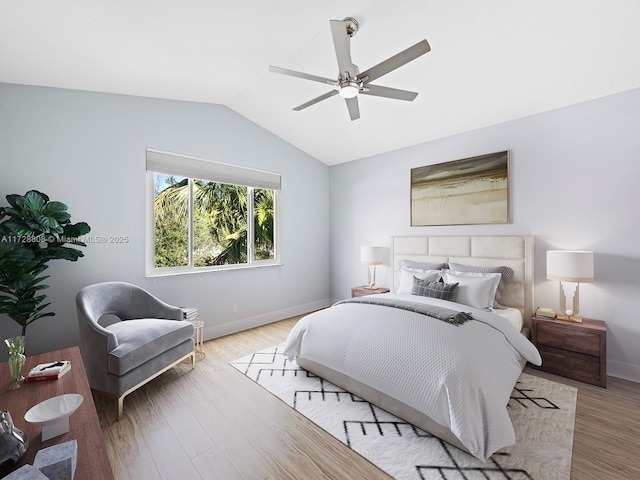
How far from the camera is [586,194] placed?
290 cm

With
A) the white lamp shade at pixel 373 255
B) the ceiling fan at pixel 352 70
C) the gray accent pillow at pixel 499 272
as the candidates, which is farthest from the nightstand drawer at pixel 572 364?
the ceiling fan at pixel 352 70

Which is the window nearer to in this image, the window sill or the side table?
the window sill

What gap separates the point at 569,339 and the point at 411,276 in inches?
60.8

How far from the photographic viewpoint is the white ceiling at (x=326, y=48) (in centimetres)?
199

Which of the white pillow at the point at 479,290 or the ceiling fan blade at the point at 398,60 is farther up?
the ceiling fan blade at the point at 398,60

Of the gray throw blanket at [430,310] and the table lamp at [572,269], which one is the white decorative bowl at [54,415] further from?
the table lamp at [572,269]

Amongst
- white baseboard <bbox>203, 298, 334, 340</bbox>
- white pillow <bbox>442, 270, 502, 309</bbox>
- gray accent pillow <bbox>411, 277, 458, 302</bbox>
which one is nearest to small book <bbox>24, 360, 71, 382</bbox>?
white baseboard <bbox>203, 298, 334, 340</bbox>

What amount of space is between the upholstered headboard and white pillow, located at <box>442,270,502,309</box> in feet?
1.02

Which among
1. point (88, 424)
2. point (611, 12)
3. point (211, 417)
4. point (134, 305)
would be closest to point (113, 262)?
point (134, 305)

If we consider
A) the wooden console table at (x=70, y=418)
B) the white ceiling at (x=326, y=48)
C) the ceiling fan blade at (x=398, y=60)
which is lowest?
the wooden console table at (x=70, y=418)

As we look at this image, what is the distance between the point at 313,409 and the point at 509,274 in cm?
254

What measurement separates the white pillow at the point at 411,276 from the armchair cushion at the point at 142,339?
239 cm

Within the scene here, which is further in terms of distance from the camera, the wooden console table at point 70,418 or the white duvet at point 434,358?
the white duvet at point 434,358

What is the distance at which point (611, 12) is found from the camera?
202cm
